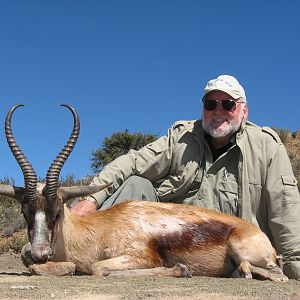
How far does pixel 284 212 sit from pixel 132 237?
2223mm

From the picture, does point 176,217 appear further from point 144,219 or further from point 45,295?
point 45,295

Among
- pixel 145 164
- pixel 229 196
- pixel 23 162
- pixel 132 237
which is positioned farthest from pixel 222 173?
pixel 23 162

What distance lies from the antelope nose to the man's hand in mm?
1492

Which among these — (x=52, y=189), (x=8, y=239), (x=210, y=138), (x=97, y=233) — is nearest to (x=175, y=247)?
(x=97, y=233)

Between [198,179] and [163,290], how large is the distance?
3419mm

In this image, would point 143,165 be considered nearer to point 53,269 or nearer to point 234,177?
point 234,177

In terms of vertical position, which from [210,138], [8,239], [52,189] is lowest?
[8,239]

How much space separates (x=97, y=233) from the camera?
7355mm

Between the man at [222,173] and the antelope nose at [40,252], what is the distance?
5.07ft

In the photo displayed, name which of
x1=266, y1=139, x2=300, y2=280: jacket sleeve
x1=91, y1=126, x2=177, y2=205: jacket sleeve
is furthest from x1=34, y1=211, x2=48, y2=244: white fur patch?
x1=266, y1=139, x2=300, y2=280: jacket sleeve

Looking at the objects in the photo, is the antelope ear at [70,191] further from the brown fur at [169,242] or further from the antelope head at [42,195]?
the brown fur at [169,242]

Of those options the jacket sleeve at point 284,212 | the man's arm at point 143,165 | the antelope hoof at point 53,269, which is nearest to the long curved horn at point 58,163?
the antelope hoof at point 53,269

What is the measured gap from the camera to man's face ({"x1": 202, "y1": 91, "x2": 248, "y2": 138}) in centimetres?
864

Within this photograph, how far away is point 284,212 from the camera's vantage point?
319 inches
